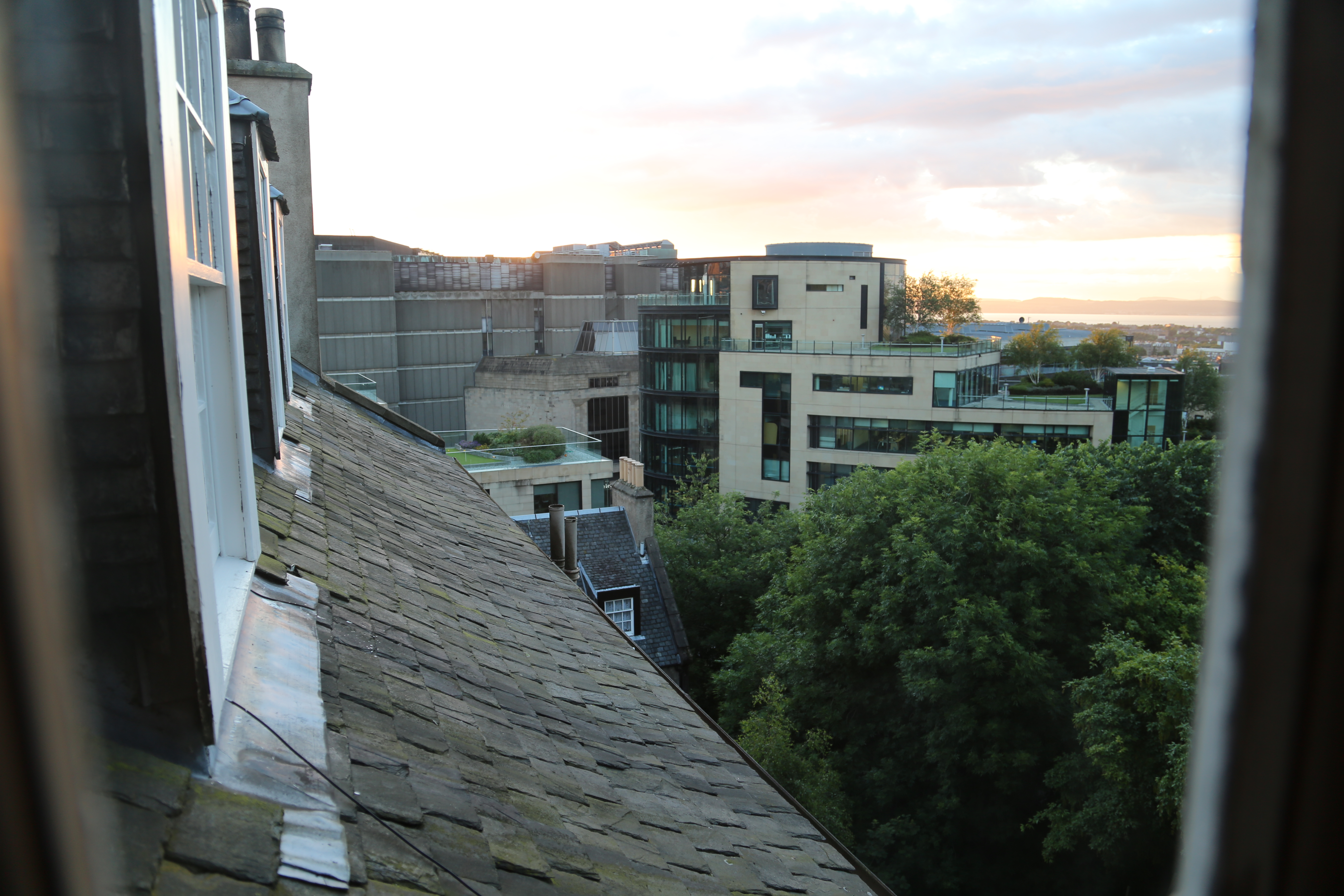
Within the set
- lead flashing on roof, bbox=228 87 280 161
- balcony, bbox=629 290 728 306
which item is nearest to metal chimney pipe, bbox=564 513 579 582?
lead flashing on roof, bbox=228 87 280 161

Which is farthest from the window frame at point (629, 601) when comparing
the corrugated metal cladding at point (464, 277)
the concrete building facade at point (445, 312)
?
the corrugated metal cladding at point (464, 277)

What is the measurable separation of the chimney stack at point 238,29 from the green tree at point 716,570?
1872cm

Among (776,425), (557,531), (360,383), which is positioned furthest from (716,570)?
(557,531)

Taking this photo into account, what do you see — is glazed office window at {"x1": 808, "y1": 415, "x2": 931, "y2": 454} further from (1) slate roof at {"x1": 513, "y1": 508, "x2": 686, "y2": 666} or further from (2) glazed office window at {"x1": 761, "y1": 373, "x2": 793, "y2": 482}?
(1) slate roof at {"x1": 513, "y1": 508, "x2": 686, "y2": 666}

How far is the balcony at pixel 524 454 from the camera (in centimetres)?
2533

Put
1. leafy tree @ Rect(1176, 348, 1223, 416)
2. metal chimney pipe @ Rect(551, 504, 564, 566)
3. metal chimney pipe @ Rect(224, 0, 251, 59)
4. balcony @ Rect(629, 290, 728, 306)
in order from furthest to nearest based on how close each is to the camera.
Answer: balcony @ Rect(629, 290, 728, 306) < metal chimney pipe @ Rect(551, 504, 564, 566) < metal chimney pipe @ Rect(224, 0, 251, 59) < leafy tree @ Rect(1176, 348, 1223, 416)

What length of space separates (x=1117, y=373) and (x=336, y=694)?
121 ft

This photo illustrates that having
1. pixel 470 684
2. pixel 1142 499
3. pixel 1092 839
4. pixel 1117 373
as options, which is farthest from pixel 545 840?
pixel 1117 373

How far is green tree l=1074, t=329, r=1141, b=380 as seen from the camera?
38.9 metres

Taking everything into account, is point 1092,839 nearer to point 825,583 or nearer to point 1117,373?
point 825,583

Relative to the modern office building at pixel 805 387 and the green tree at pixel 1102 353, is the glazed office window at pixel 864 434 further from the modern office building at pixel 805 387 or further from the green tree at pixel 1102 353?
the green tree at pixel 1102 353

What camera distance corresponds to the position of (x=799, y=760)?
18.2 meters

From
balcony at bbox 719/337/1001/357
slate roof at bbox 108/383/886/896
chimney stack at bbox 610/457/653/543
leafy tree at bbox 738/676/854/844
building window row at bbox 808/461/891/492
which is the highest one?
balcony at bbox 719/337/1001/357

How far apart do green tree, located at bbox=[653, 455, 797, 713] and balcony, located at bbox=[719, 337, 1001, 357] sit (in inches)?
414
